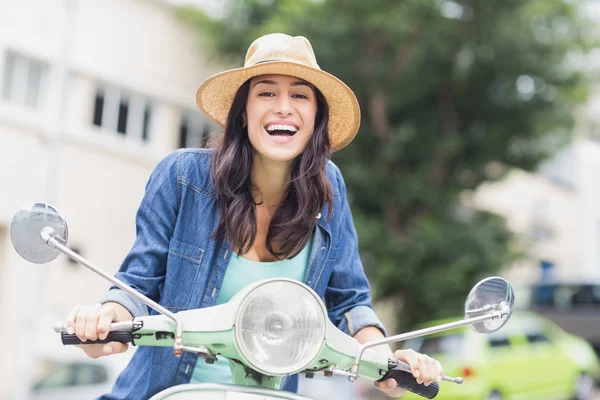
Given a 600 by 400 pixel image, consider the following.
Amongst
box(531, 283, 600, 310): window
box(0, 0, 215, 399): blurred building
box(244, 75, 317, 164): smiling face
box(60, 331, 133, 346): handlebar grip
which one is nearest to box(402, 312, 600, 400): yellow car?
box(531, 283, 600, 310): window

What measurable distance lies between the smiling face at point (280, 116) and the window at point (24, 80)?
39.0 ft

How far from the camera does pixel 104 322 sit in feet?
5.56

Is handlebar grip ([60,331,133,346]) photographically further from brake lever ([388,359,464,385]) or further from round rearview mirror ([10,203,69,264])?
brake lever ([388,359,464,385])

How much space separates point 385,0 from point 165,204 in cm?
1146

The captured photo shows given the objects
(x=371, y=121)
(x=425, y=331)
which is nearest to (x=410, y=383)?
(x=425, y=331)

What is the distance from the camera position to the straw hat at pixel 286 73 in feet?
7.29

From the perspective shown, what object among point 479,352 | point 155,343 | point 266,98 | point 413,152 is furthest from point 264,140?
point 413,152

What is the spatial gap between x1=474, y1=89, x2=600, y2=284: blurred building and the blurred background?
7.66 meters

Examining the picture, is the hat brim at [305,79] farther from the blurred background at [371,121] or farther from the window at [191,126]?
the window at [191,126]

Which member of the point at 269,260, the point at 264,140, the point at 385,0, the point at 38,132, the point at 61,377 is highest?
the point at 385,0

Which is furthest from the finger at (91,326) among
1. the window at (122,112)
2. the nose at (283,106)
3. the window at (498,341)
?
the window at (122,112)

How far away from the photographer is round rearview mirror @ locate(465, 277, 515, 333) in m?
1.85

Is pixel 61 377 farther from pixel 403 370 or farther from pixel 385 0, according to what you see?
pixel 403 370

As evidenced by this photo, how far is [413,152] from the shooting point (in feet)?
48.9
